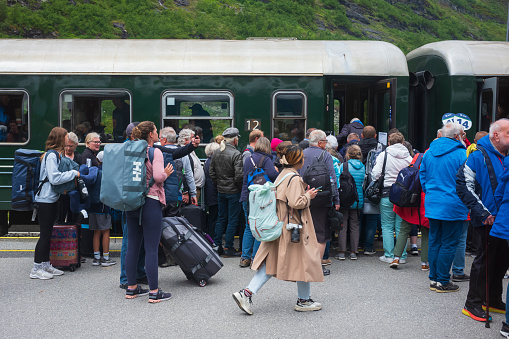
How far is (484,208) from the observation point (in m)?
5.55

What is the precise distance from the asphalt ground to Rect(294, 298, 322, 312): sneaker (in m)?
0.06

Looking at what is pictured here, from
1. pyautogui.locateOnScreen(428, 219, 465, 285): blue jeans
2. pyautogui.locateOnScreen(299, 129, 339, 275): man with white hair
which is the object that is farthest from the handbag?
pyautogui.locateOnScreen(428, 219, 465, 285): blue jeans

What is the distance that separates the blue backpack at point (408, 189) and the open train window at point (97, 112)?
15.4 ft

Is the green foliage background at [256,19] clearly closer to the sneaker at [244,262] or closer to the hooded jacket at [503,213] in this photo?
the sneaker at [244,262]

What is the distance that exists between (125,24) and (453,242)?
31.1 metres

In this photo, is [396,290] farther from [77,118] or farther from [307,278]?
[77,118]

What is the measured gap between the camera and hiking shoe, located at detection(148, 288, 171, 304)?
6.20 metres

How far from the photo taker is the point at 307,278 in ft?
18.4

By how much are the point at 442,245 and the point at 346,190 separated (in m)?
1.81

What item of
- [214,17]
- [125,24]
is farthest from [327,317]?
[214,17]

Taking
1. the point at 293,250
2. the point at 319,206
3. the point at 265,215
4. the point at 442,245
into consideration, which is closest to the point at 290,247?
the point at 293,250

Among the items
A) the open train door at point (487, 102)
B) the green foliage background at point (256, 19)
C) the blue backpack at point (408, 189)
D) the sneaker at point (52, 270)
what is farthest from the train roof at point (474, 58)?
the green foliage background at point (256, 19)

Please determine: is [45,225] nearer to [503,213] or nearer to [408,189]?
[408,189]

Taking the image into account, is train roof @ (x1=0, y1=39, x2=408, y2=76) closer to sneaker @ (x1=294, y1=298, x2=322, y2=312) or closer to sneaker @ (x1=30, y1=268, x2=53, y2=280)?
sneaker @ (x1=30, y1=268, x2=53, y2=280)
